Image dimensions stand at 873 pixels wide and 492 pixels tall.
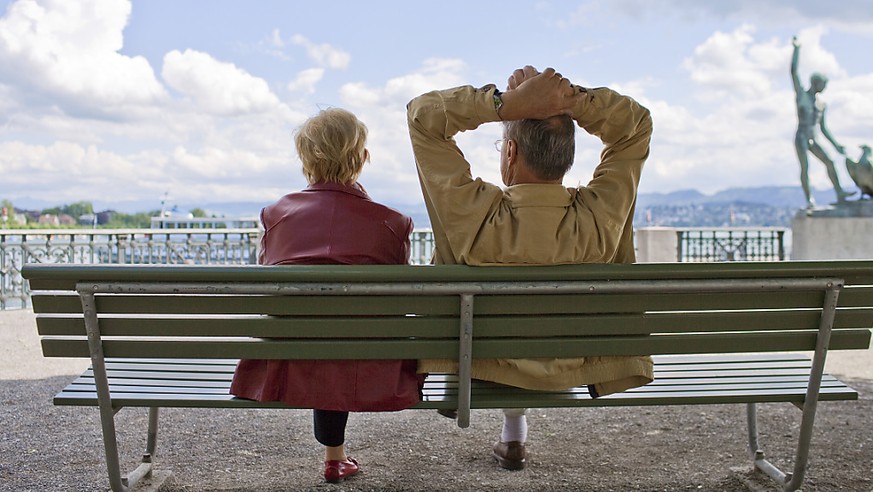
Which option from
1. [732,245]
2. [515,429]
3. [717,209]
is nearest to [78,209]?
[732,245]

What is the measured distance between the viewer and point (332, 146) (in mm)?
3021

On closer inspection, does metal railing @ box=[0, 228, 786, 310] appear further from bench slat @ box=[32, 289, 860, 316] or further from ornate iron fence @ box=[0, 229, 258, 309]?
bench slat @ box=[32, 289, 860, 316]

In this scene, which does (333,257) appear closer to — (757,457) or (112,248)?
(757,457)

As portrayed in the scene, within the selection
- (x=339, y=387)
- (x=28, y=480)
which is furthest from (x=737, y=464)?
(x=28, y=480)

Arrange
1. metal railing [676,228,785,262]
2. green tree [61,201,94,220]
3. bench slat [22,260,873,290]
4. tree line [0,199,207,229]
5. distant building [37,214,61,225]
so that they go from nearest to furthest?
1. bench slat [22,260,873,290]
2. distant building [37,214,61,225]
3. tree line [0,199,207,229]
4. green tree [61,201,94,220]
5. metal railing [676,228,785,262]

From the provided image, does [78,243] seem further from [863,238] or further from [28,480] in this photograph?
[863,238]

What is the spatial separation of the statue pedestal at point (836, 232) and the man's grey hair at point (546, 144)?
12313mm

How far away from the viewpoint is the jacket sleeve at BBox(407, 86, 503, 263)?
278cm

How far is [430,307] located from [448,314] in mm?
65

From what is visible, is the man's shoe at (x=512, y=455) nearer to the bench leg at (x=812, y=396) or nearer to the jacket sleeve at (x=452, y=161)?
the bench leg at (x=812, y=396)

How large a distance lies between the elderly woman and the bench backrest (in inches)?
6.9

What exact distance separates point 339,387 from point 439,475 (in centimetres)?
107

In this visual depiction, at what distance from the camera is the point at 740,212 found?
32.9 m

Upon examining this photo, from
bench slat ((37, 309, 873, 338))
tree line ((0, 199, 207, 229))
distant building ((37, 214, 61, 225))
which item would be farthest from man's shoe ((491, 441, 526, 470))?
distant building ((37, 214, 61, 225))
